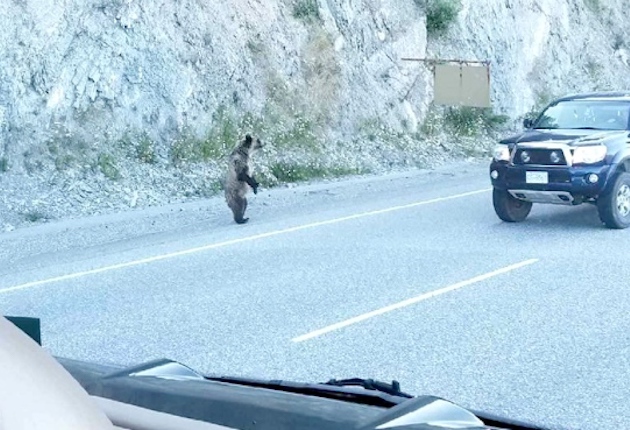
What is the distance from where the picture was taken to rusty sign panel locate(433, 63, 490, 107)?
1044 inches

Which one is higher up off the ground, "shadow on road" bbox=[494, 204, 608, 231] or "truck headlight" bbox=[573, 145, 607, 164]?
"truck headlight" bbox=[573, 145, 607, 164]

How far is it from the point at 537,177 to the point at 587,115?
1.53m

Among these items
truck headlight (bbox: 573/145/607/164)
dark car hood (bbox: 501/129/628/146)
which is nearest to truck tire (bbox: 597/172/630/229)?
truck headlight (bbox: 573/145/607/164)

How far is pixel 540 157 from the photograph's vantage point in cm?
1349

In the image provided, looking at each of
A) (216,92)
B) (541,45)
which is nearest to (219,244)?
(216,92)

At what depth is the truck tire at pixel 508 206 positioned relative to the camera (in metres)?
14.2

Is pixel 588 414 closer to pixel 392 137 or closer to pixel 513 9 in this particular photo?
pixel 392 137

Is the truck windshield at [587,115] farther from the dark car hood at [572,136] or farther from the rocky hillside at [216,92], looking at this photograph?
the rocky hillside at [216,92]

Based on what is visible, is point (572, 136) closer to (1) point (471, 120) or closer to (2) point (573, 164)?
(2) point (573, 164)

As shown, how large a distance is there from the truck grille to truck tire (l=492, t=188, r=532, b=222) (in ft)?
1.75

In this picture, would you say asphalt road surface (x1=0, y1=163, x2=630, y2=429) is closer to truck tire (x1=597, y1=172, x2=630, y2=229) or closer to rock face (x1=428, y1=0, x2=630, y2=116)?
truck tire (x1=597, y1=172, x2=630, y2=229)

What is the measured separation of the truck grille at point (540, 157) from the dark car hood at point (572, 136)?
190 mm

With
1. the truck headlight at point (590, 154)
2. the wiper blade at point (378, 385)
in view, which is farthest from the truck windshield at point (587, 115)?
the wiper blade at point (378, 385)

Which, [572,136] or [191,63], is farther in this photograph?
[191,63]
